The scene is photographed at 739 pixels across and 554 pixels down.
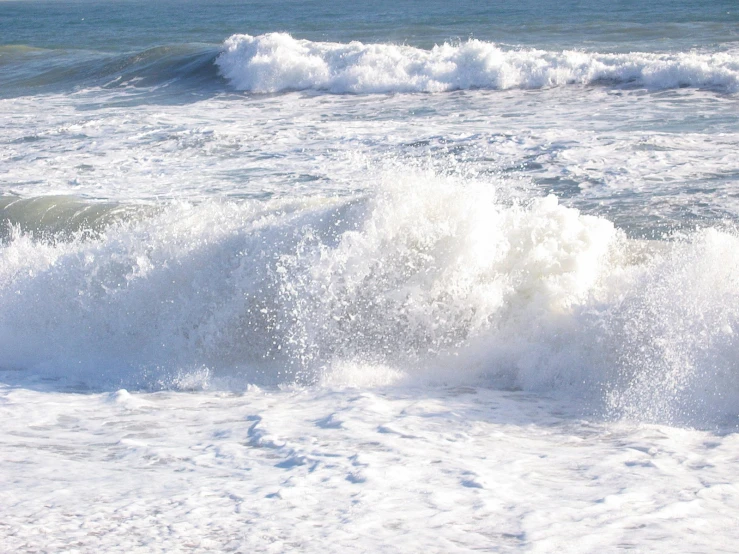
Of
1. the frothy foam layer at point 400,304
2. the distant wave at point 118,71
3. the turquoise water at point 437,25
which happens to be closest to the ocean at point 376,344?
the frothy foam layer at point 400,304

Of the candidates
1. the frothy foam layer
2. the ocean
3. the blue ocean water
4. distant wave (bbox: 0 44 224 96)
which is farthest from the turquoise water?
the frothy foam layer

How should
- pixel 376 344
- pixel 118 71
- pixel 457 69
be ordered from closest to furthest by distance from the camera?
pixel 376 344
pixel 457 69
pixel 118 71

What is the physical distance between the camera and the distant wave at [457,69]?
52.1ft

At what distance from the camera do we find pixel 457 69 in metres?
18.0

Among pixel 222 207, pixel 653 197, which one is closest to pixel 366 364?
pixel 222 207

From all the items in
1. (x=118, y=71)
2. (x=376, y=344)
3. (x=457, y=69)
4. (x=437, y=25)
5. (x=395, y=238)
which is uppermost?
(x=437, y=25)

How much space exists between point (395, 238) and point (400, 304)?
1.57 ft

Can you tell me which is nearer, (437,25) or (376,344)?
(376,344)

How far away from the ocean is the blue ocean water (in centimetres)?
2

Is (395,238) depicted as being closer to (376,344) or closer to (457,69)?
(376,344)

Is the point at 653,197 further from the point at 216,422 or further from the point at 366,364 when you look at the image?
the point at 216,422

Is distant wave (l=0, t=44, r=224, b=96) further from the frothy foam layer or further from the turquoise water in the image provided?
the frothy foam layer

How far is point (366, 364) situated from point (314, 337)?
41cm

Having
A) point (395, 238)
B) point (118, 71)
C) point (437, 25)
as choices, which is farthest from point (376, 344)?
point (437, 25)
